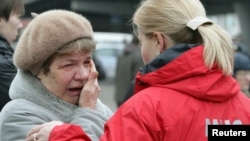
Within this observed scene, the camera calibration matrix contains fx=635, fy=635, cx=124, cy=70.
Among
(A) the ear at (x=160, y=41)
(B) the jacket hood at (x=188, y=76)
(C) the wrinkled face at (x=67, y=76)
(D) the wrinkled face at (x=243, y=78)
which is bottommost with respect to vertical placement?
(D) the wrinkled face at (x=243, y=78)

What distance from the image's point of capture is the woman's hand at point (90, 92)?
287 cm

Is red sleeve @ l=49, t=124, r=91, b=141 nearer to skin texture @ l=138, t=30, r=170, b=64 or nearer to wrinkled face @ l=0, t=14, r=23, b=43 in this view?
skin texture @ l=138, t=30, r=170, b=64

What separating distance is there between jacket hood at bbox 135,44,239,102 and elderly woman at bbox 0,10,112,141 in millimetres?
446

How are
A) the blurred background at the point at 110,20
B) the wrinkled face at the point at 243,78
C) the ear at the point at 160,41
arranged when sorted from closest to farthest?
the ear at the point at 160,41, the wrinkled face at the point at 243,78, the blurred background at the point at 110,20

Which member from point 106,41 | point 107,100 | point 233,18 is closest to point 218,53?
point 107,100

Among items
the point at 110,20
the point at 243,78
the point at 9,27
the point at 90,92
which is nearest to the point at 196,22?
the point at 90,92

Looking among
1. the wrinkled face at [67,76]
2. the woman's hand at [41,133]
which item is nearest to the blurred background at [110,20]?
the wrinkled face at [67,76]

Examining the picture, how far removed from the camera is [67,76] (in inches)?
114

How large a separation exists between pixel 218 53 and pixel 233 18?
55.3 metres

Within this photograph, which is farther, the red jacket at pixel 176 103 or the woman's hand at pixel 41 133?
the woman's hand at pixel 41 133

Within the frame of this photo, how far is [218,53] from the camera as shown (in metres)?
2.51

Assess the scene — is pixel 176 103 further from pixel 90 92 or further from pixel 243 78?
pixel 243 78

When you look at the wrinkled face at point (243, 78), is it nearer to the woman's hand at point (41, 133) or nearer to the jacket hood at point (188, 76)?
the jacket hood at point (188, 76)

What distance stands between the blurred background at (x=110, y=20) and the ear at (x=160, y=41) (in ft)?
16.0
